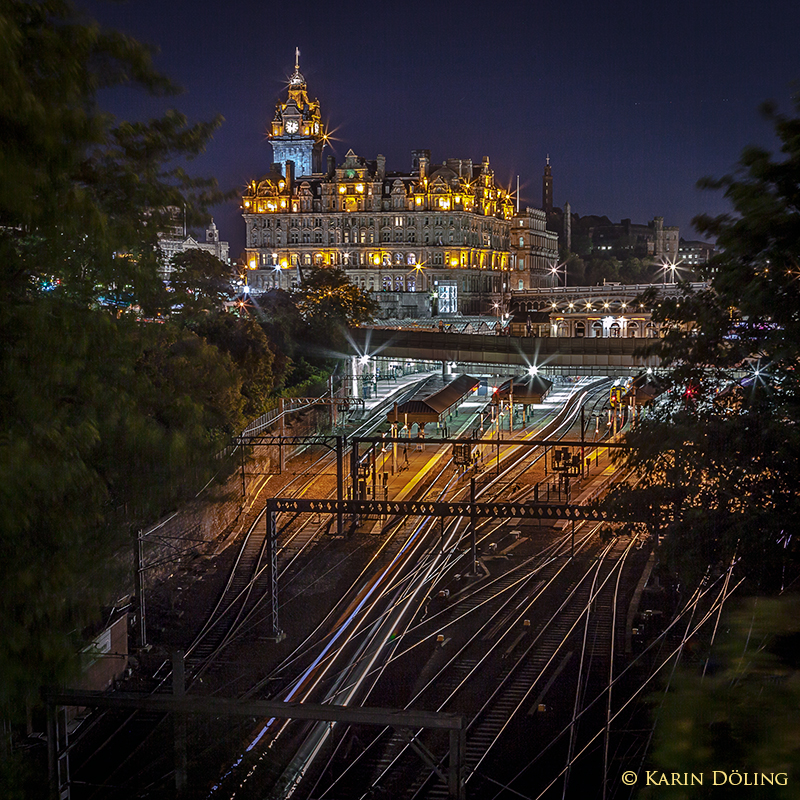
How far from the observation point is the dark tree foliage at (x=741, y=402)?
23.1 ft

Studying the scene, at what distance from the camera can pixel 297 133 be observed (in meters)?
87.5

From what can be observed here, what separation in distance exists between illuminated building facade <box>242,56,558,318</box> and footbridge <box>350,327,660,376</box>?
42987 mm

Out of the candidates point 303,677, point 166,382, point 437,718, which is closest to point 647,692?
point 303,677

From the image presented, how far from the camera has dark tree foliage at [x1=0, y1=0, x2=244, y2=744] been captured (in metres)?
4.38

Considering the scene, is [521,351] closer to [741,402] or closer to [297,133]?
[741,402]

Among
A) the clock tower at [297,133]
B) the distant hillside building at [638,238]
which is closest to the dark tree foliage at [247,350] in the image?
the clock tower at [297,133]

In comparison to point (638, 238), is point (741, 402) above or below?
below

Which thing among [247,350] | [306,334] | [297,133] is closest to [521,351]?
[247,350]

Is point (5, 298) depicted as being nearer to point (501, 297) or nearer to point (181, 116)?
point (181, 116)

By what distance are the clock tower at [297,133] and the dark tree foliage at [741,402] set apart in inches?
3243

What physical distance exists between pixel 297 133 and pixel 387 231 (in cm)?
1971

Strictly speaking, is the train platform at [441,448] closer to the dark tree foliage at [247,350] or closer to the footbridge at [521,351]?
the footbridge at [521,351]

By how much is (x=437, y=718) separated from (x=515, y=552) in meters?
12.7

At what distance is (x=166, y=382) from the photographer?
20.6ft
